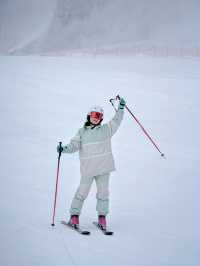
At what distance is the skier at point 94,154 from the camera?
5.60 meters

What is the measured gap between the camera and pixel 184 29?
6000cm

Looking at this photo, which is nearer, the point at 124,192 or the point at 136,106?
the point at 124,192

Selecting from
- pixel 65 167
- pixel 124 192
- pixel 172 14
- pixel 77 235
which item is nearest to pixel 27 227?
pixel 77 235

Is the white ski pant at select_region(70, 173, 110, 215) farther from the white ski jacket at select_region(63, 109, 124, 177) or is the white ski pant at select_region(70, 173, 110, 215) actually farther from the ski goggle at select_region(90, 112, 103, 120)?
the ski goggle at select_region(90, 112, 103, 120)

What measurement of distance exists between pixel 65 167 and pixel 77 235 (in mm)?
3121

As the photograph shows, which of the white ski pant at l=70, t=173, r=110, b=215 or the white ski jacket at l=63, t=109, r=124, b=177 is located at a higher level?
the white ski jacket at l=63, t=109, r=124, b=177

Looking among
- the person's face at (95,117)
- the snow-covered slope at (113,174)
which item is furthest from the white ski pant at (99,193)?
the person's face at (95,117)

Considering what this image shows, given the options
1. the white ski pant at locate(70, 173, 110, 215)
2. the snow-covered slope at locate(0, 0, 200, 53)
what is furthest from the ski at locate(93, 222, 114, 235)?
the snow-covered slope at locate(0, 0, 200, 53)

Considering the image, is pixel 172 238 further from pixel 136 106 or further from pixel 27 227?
pixel 136 106

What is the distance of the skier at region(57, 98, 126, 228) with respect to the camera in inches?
221

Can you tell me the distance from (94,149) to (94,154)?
0.05 m

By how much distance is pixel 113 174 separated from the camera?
8195mm

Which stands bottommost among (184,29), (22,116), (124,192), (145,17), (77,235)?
(77,235)

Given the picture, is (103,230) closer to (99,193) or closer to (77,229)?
(77,229)
